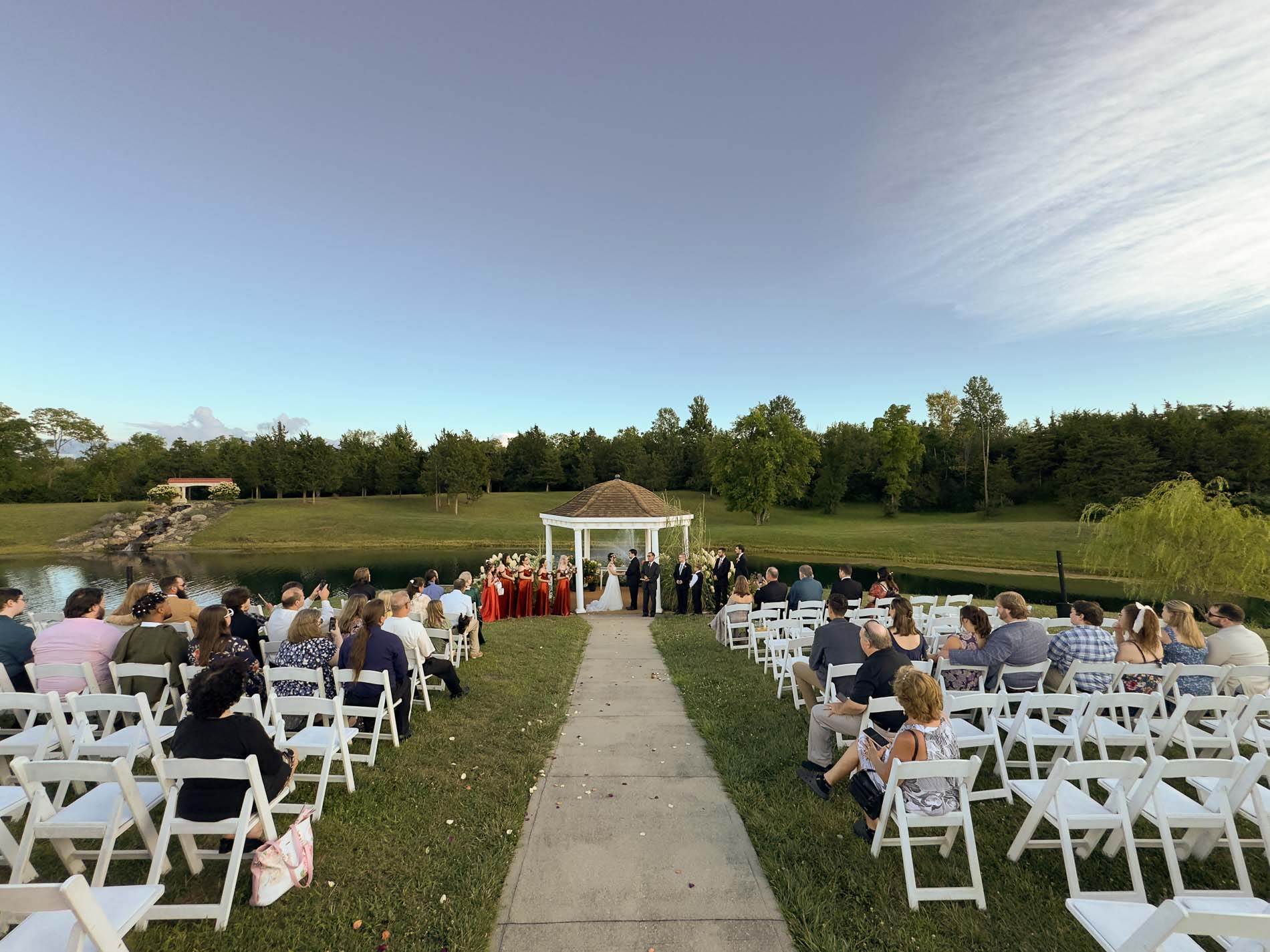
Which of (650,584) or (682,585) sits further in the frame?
(682,585)

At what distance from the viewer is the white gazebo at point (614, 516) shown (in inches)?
609

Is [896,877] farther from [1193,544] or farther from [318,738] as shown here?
[1193,544]

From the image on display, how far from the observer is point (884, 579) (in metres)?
10.2

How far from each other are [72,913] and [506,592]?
12.5 m

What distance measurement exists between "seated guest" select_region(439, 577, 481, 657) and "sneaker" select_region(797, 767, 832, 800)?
5.81m

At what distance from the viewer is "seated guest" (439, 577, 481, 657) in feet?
30.8

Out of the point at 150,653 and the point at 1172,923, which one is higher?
the point at 1172,923

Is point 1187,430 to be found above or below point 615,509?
Answer: above

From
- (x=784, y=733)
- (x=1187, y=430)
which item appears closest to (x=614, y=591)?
(x=784, y=733)

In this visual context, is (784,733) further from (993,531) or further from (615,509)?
(993,531)

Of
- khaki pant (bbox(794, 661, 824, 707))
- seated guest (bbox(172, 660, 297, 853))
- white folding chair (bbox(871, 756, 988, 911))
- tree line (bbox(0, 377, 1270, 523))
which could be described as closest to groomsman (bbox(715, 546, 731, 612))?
khaki pant (bbox(794, 661, 824, 707))

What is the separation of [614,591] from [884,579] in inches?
304

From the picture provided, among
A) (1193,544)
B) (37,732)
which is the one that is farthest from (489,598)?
(1193,544)

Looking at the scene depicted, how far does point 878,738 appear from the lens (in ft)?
15.4
